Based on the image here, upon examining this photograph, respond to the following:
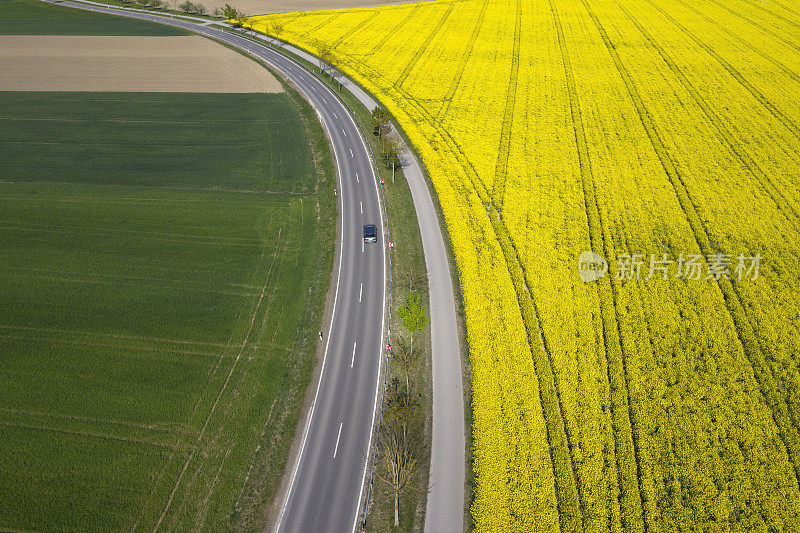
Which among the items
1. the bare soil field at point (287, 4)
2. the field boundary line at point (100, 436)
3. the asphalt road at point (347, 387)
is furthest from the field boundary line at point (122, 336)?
the bare soil field at point (287, 4)

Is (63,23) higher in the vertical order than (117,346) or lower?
higher

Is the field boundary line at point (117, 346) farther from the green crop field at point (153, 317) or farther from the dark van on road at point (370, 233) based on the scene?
A: the dark van on road at point (370, 233)

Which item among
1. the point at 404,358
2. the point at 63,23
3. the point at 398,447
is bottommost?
the point at 398,447

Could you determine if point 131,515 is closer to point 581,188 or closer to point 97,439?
point 97,439

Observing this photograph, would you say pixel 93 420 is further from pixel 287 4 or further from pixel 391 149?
pixel 287 4

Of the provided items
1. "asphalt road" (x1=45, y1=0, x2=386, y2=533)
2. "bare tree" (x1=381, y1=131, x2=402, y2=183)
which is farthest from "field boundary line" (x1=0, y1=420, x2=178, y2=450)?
"bare tree" (x1=381, y1=131, x2=402, y2=183)

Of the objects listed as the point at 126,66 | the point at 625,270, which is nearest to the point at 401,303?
the point at 625,270

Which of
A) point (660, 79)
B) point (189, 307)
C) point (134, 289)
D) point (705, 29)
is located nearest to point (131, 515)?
point (189, 307)
